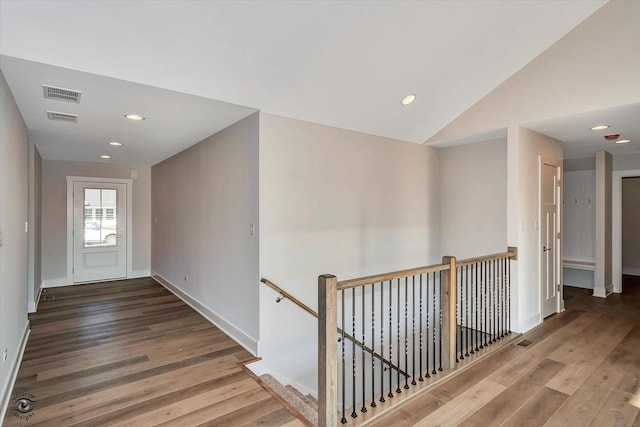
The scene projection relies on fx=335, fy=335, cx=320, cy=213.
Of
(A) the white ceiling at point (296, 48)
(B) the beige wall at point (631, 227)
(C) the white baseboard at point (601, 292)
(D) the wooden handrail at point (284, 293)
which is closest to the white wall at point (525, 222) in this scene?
(A) the white ceiling at point (296, 48)

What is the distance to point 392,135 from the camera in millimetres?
4441

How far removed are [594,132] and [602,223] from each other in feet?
6.47

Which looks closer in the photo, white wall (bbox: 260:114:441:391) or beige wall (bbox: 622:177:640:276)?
white wall (bbox: 260:114:441:391)

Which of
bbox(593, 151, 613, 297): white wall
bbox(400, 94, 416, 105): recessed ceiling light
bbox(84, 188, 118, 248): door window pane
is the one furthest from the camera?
bbox(84, 188, 118, 248): door window pane

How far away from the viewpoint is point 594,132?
4.18 metres

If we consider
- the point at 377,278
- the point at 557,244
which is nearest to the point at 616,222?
the point at 557,244

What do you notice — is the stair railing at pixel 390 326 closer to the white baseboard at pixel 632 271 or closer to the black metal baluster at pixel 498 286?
the black metal baluster at pixel 498 286

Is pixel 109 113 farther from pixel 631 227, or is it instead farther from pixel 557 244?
pixel 631 227

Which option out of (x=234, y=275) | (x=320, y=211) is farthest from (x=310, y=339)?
(x=320, y=211)

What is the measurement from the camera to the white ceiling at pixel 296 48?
2.05 meters

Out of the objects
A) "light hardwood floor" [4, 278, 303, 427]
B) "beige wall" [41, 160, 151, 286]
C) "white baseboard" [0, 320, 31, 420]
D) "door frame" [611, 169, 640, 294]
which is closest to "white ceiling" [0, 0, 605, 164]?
"white baseboard" [0, 320, 31, 420]

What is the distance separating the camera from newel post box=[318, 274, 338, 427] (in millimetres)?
2096

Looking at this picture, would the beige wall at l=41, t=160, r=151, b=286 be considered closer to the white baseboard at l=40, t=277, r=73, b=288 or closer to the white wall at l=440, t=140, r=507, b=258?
the white baseboard at l=40, t=277, r=73, b=288

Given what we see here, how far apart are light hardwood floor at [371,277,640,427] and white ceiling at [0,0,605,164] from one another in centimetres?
275
